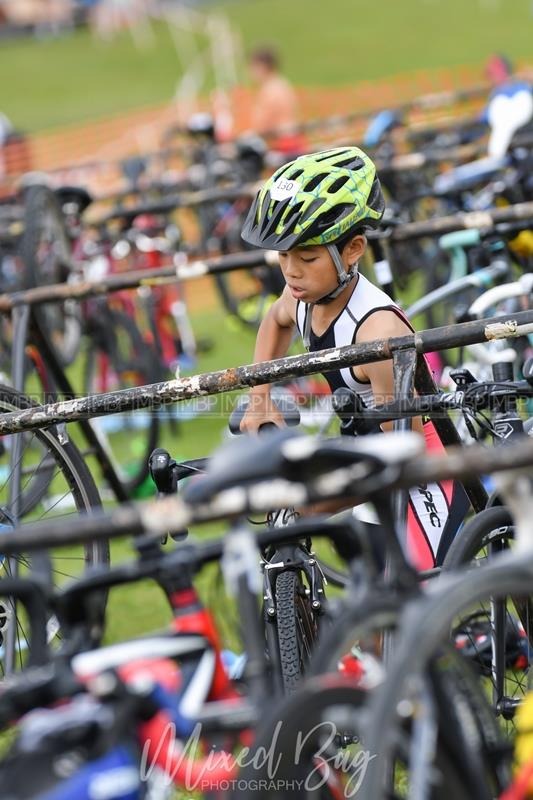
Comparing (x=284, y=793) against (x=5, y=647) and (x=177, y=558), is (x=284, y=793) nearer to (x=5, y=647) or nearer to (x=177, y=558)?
(x=177, y=558)

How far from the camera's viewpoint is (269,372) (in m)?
4.25

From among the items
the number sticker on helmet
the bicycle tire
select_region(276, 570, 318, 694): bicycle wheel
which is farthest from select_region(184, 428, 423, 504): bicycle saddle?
the number sticker on helmet

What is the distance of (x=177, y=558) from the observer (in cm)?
276

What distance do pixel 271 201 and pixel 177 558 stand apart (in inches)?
79.3

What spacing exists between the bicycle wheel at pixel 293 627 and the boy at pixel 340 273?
0.43 meters

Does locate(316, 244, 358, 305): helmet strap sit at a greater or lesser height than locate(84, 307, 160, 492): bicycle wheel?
lesser

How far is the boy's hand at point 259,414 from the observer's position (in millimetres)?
4590

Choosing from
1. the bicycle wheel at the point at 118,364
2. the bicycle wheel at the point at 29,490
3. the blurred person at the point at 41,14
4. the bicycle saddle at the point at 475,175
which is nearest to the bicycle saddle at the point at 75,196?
the bicycle wheel at the point at 118,364

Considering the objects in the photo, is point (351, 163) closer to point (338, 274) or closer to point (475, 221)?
point (338, 274)

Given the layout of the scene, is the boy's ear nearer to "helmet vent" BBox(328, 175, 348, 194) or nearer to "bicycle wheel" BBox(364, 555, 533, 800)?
"helmet vent" BBox(328, 175, 348, 194)

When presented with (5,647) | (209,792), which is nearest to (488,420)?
(5,647)

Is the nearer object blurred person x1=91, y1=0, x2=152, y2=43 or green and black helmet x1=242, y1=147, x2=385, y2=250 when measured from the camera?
green and black helmet x1=242, y1=147, x2=385, y2=250

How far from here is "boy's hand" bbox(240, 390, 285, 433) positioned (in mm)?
4590

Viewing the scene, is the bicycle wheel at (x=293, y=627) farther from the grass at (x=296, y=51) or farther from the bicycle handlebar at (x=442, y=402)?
the grass at (x=296, y=51)
